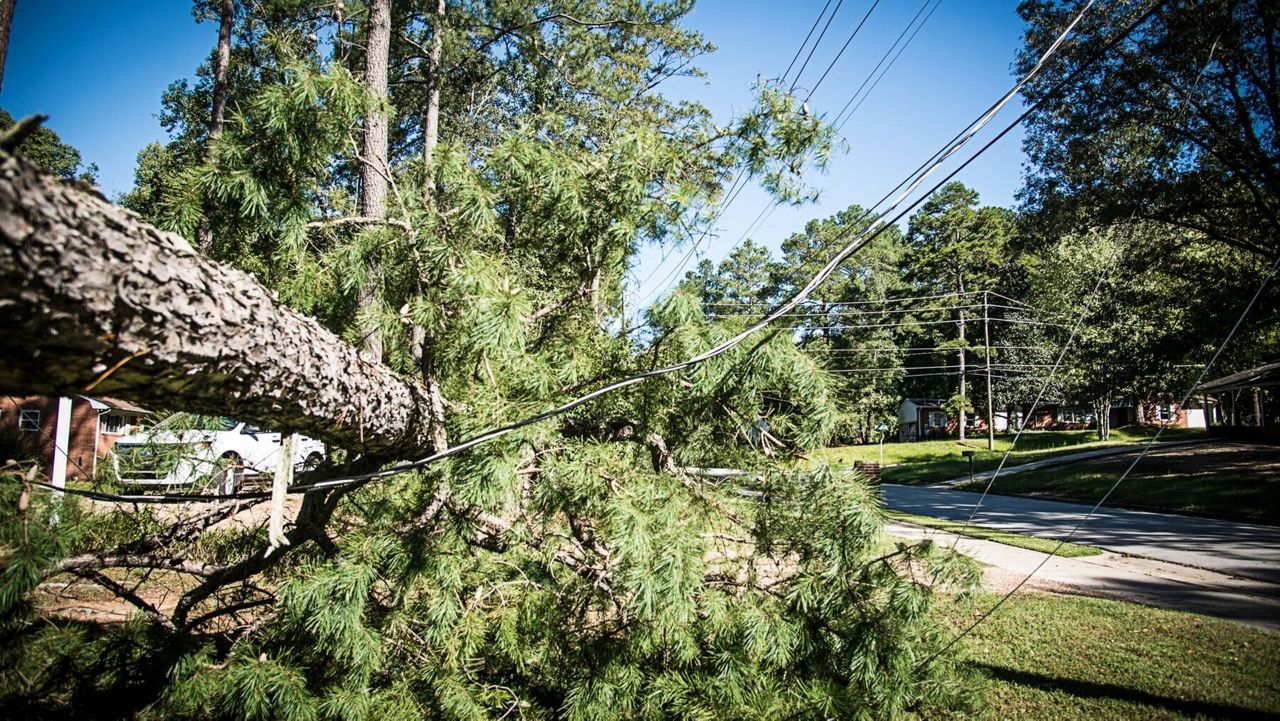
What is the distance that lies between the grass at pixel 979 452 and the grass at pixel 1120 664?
14612 mm

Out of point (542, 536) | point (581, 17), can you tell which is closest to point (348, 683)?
point (542, 536)

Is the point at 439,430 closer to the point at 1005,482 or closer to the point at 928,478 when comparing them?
the point at 1005,482

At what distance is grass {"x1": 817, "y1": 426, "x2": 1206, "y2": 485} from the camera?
71.9 feet

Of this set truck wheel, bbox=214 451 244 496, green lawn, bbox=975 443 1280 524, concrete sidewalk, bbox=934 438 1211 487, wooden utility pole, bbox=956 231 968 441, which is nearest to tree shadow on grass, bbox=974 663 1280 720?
truck wheel, bbox=214 451 244 496

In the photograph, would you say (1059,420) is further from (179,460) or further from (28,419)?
(28,419)

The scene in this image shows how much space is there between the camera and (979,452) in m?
24.7

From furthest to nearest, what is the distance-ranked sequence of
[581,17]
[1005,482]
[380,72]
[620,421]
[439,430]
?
[1005,482], [581,17], [380,72], [620,421], [439,430]

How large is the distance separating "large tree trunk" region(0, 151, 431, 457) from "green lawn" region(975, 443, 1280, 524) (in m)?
14.1

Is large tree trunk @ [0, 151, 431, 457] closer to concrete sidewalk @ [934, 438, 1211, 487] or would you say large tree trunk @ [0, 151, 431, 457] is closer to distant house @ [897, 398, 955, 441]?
concrete sidewalk @ [934, 438, 1211, 487]

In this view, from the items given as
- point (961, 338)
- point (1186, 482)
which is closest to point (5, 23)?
point (1186, 482)

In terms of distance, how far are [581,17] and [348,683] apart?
8.91 metres

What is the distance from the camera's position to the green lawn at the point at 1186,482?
11297 mm

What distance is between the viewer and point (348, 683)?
2.60 meters

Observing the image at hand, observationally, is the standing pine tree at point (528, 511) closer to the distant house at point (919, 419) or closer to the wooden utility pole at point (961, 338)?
the wooden utility pole at point (961, 338)
